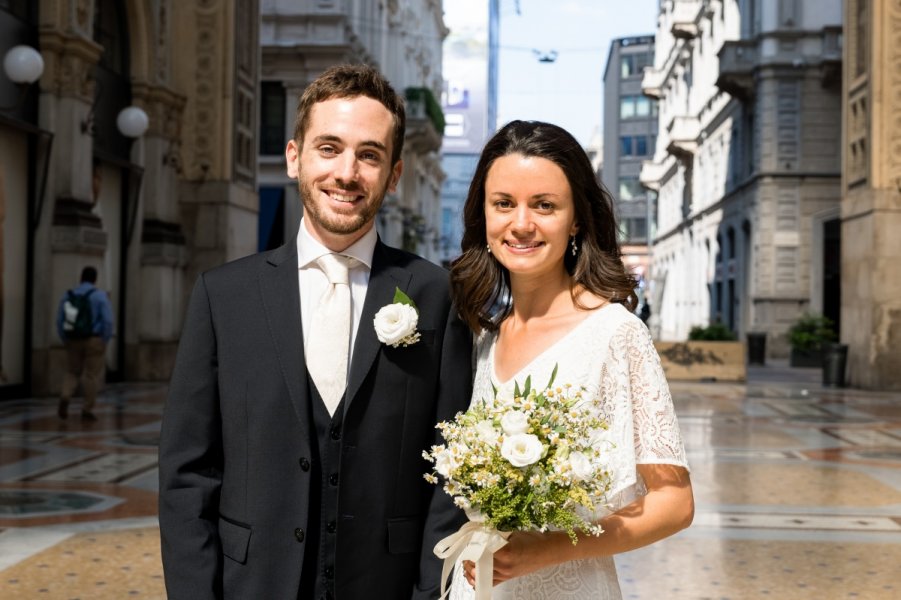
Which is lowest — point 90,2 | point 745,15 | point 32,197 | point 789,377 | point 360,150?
point 789,377

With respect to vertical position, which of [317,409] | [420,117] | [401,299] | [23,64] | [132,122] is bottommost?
[317,409]

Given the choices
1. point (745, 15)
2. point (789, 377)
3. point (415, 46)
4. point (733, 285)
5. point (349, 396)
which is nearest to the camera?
point (349, 396)

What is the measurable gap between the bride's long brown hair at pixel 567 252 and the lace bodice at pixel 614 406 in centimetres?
14

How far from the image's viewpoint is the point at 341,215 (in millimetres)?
2695

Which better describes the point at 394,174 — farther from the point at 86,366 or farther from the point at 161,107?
the point at 161,107

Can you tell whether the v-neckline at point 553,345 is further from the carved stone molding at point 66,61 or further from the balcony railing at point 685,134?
the balcony railing at point 685,134

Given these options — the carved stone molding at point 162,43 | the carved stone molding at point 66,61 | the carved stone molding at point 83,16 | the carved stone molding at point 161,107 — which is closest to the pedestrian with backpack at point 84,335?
the carved stone molding at point 66,61

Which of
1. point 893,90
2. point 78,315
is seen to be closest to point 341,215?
point 78,315

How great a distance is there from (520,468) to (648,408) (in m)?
0.46

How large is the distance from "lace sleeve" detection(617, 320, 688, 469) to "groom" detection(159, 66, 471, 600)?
1.50 ft

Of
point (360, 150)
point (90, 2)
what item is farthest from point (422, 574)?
point (90, 2)

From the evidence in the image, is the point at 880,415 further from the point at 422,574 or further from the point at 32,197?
→ the point at 422,574

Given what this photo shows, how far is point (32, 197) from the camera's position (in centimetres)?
1581

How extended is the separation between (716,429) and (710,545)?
682cm
